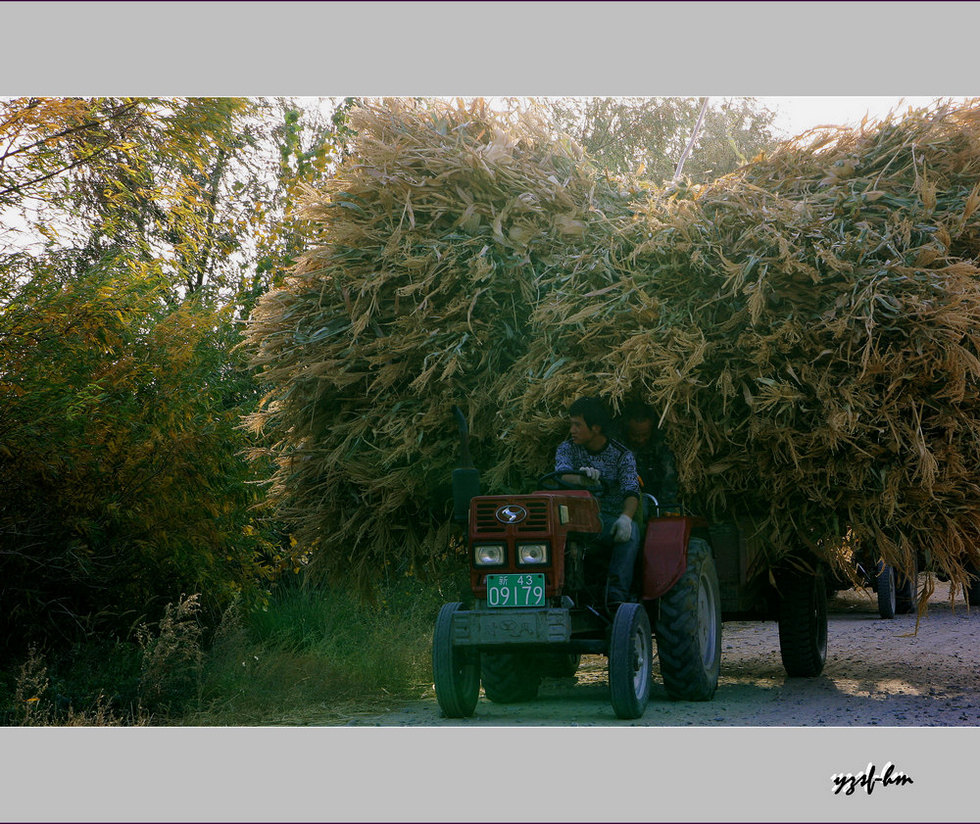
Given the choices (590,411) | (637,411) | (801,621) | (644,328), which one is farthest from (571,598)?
(801,621)

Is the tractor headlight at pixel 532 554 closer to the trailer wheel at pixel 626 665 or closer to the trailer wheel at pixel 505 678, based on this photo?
the trailer wheel at pixel 626 665

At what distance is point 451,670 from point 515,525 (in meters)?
0.96

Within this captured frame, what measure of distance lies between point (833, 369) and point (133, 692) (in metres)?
5.20

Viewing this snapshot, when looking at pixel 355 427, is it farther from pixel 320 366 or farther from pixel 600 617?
pixel 600 617

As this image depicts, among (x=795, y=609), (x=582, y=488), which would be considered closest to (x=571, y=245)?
(x=582, y=488)

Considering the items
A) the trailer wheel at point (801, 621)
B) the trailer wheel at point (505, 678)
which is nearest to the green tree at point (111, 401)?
the trailer wheel at point (505, 678)

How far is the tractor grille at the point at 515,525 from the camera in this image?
6.23 meters

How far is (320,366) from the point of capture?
7.72 metres

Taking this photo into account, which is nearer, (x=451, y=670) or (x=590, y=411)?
(x=451, y=670)

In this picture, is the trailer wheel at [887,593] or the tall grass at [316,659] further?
the trailer wheel at [887,593]

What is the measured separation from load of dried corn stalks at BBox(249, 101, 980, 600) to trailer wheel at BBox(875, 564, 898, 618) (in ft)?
20.0

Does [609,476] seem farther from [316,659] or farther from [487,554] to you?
[316,659]

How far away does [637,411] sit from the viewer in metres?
7.29

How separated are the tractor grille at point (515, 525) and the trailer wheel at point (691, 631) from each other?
4.01ft
